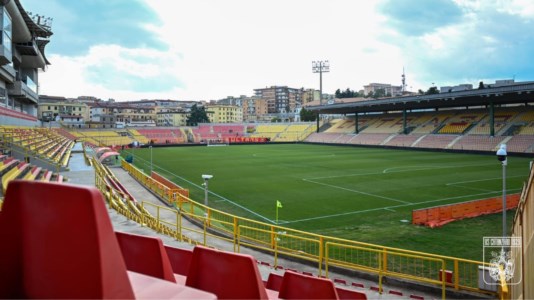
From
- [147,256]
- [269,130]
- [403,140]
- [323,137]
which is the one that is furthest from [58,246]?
[269,130]

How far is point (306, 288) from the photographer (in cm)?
424

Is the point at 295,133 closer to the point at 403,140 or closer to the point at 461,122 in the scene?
the point at 403,140

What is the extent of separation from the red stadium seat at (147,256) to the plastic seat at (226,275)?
39cm

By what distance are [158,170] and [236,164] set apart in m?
8.38

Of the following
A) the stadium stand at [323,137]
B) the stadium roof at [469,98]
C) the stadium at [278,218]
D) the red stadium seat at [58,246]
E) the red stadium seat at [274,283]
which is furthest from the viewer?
the stadium stand at [323,137]

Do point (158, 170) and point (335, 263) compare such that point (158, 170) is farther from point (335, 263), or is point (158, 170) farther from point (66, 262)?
point (66, 262)

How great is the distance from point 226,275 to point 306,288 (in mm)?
1197

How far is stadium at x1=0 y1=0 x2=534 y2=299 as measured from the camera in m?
2.44

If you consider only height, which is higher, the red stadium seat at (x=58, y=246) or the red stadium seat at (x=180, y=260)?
the red stadium seat at (x=58, y=246)

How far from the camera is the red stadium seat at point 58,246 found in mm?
2256

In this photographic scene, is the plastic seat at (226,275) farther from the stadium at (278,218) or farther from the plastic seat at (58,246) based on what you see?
the plastic seat at (58,246)

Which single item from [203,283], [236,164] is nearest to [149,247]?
[203,283]

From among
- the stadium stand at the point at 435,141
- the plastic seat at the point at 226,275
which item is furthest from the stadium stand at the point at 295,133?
the plastic seat at the point at 226,275

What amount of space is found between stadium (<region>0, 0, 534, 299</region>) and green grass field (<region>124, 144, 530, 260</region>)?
11cm
